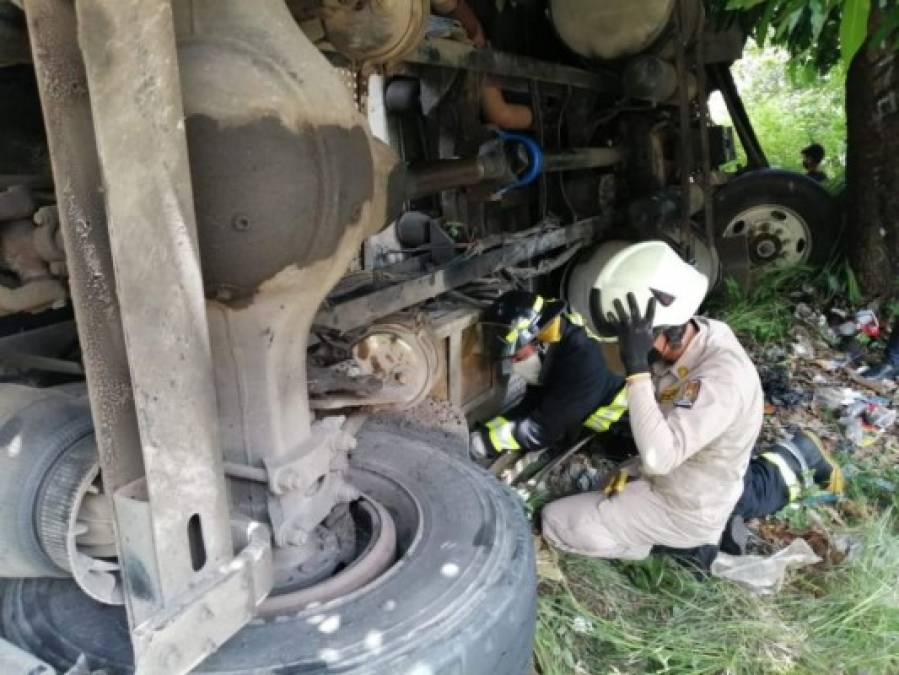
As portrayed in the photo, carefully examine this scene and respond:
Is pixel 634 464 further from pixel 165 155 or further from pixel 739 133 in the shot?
pixel 739 133

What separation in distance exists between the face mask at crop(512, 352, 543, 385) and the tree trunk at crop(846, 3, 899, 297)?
3804 millimetres

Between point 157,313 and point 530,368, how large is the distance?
2495mm

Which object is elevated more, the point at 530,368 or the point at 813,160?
the point at 813,160

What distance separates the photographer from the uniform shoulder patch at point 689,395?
2.66 metres

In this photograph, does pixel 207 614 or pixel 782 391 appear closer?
pixel 207 614

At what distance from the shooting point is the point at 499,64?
3.24 m

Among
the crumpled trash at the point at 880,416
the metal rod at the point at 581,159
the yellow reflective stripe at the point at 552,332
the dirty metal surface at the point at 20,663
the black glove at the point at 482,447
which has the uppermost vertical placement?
the metal rod at the point at 581,159

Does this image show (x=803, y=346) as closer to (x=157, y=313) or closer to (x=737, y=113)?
(x=737, y=113)

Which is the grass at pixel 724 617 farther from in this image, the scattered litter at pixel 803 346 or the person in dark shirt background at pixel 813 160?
the person in dark shirt background at pixel 813 160

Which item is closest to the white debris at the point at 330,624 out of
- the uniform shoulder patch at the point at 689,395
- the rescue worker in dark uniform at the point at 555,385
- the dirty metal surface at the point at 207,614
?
the dirty metal surface at the point at 207,614

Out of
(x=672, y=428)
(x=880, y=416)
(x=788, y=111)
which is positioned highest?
(x=788, y=111)

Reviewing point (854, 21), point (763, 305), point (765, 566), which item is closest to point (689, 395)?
point (765, 566)

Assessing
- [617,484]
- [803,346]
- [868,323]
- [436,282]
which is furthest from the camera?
[868,323]

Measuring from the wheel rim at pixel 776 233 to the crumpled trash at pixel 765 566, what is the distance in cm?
376
